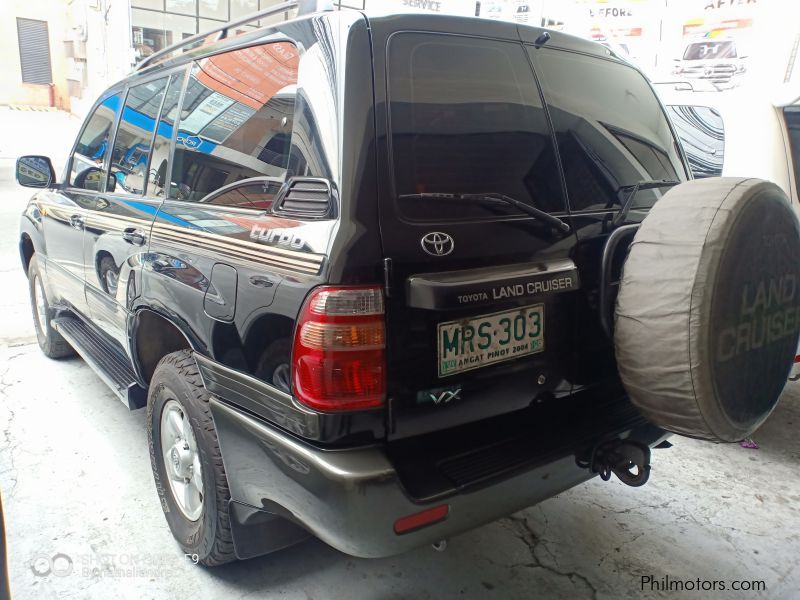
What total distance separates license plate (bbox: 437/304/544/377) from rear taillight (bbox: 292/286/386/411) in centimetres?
21

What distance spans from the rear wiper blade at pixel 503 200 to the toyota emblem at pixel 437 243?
0.11 meters

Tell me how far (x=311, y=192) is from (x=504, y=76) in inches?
30.8

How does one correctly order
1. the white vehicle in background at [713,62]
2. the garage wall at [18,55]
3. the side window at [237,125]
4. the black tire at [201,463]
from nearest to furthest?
1. the side window at [237,125]
2. the black tire at [201,463]
3. the white vehicle in background at [713,62]
4. the garage wall at [18,55]

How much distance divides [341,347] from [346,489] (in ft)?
1.19

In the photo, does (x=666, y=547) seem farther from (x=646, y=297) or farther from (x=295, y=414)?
(x=295, y=414)

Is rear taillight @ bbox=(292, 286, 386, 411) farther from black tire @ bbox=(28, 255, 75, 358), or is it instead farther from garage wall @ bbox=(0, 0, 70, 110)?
garage wall @ bbox=(0, 0, 70, 110)

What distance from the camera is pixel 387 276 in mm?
1615

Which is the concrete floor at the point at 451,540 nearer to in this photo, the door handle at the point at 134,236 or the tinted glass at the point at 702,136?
the door handle at the point at 134,236

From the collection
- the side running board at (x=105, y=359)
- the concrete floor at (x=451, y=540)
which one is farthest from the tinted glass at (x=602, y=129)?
the side running board at (x=105, y=359)

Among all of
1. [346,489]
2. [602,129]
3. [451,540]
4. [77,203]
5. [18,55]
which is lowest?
[451,540]

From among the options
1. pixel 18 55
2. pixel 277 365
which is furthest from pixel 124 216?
pixel 18 55

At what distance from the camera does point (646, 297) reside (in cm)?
184

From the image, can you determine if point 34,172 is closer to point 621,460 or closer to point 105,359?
point 105,359

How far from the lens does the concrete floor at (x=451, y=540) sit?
2285 millimetres
